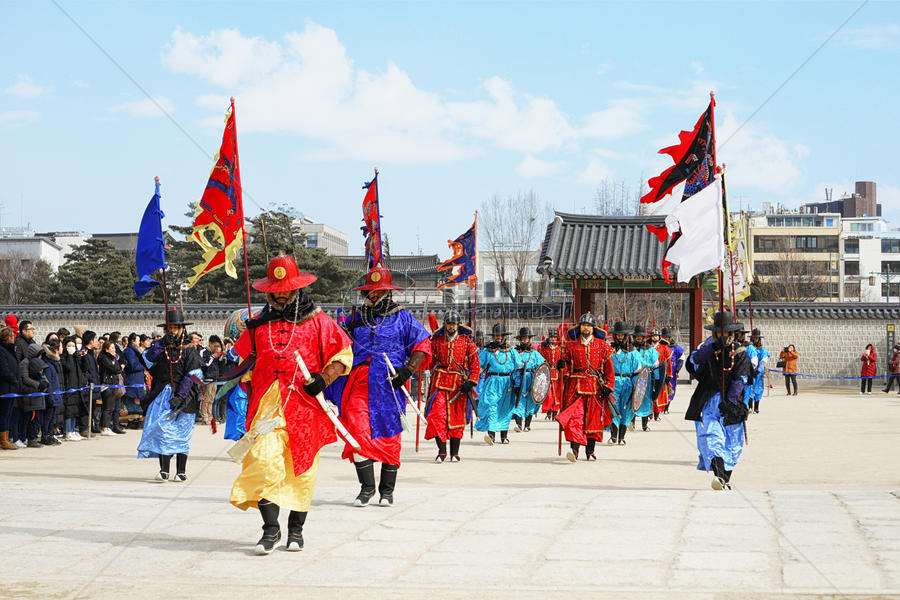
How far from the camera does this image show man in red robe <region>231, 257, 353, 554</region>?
18.7 feet

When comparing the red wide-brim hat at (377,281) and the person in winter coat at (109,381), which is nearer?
the red wide-brim hat at (377,281)

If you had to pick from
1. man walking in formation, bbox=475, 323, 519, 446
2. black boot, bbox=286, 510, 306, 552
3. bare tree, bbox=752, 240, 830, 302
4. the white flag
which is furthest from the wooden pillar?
bare tree, bbox=752, 240, 830, 302

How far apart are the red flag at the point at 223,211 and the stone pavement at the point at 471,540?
6.51 feet

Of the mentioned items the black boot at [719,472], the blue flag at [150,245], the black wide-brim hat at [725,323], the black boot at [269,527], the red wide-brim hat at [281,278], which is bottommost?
the black boot at [719,472]

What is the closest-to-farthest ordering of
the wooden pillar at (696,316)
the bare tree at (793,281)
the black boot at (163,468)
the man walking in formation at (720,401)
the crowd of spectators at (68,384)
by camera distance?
the man walking in formation at (720,401) → the black boot at (163,468) → the crowd of spectators at (68,384) → the wooden pillar at (696,316) → the bare tree at (793,281)

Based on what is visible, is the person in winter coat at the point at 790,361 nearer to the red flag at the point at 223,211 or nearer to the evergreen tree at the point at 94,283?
the evergreen tree at the point at 94,283

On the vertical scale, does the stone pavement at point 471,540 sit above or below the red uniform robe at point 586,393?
below

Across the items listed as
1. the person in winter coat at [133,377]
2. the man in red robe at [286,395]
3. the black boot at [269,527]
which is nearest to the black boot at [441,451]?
→ the man in red robe at [286,395]

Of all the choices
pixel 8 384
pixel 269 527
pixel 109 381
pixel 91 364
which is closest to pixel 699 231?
pixel 269 527

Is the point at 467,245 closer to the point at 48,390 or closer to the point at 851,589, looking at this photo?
the point at 48,390

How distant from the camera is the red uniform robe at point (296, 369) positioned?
19.4ft

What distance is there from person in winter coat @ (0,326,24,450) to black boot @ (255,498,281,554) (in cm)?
843

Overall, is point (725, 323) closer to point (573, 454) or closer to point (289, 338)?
point (573, 454)

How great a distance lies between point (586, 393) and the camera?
11.4 meters
